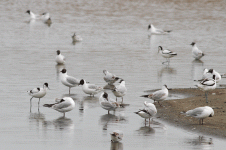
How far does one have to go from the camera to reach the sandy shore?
1488 cm

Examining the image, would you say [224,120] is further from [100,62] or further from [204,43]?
[204,43]

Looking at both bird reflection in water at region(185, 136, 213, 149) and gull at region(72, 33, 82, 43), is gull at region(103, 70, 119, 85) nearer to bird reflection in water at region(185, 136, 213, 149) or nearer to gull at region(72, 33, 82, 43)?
bird reflection in water at region(185, 136, 213, 149)

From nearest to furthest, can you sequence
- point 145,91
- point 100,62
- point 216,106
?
point 216,106 → point 145,91 → point 100,62

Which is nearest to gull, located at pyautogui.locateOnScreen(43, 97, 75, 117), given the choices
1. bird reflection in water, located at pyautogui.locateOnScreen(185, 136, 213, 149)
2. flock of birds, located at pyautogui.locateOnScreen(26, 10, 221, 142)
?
flock of birds, located at pyautogui.locateOnScreen(26, 10, 221, 142)

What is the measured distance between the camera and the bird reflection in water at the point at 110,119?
51.1ft

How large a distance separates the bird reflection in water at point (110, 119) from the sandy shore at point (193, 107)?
1.27m

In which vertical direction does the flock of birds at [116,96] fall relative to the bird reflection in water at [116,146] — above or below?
above

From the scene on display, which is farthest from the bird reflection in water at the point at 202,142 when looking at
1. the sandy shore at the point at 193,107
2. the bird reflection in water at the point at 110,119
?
the bird reflection in water at the point at 110,119

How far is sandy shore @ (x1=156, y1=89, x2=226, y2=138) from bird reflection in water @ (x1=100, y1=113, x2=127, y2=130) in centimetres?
127

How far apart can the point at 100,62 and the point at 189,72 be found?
5.38 metres

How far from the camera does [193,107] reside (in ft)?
56.6

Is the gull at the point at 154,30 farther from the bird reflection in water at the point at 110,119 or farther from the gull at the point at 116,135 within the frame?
the gull at the point at 116,135

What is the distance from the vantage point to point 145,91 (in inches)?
813

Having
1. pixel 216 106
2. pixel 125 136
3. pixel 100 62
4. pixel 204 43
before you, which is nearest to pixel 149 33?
pixel 204 43
